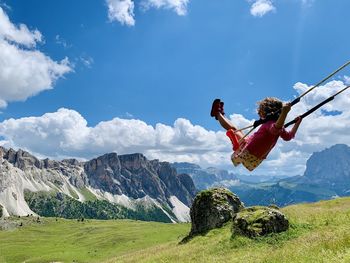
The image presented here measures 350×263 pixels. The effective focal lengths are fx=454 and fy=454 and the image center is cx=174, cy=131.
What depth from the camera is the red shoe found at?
17.9 meters

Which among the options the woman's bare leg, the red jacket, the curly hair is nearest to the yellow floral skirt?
the red jacket

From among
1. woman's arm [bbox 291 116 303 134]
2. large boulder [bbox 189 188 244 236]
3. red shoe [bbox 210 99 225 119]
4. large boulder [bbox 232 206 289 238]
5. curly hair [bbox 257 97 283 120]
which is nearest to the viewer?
woman's arm [bbox 291 116 303 134]

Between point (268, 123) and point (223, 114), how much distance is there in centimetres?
323

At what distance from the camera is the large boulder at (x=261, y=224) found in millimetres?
30844

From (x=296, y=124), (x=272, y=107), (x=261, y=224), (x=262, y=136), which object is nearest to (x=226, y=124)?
(x=262, y=136)

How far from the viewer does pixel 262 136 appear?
15477mm

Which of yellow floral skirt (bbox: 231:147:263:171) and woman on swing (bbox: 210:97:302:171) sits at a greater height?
woman on swing (bbox: 210:97:302:171)

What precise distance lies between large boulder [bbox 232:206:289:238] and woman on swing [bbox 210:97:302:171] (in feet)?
48.1

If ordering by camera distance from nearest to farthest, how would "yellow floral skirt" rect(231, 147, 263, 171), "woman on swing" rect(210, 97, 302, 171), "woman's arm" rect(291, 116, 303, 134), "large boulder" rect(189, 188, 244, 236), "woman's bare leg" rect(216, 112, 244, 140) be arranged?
"woman's arm" rect(291, 116, 303, 134), "woman on swing" rect(210, 97, 302, 171), "yellow floral skirt" rect(231, 147, 263, 171), "woman's bare leg" rect(216, 112, 244, 140), "large boulder" rect(189, 188, 244, 236)

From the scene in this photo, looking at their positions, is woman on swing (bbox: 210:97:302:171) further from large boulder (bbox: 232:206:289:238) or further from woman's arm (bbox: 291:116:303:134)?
large boulder (bbox: 232:206:289:238)

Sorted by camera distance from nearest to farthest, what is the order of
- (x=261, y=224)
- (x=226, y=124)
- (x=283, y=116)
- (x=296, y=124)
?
(x=283, y=116)
(x=296, y=124)
(x=226, y=124)
(x=261, y=224)

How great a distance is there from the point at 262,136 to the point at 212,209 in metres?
30.3

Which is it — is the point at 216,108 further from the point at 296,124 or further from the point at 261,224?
the point at 261,224

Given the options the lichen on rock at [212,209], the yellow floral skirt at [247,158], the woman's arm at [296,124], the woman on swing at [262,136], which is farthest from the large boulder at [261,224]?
the woman's arm at [296,124]
